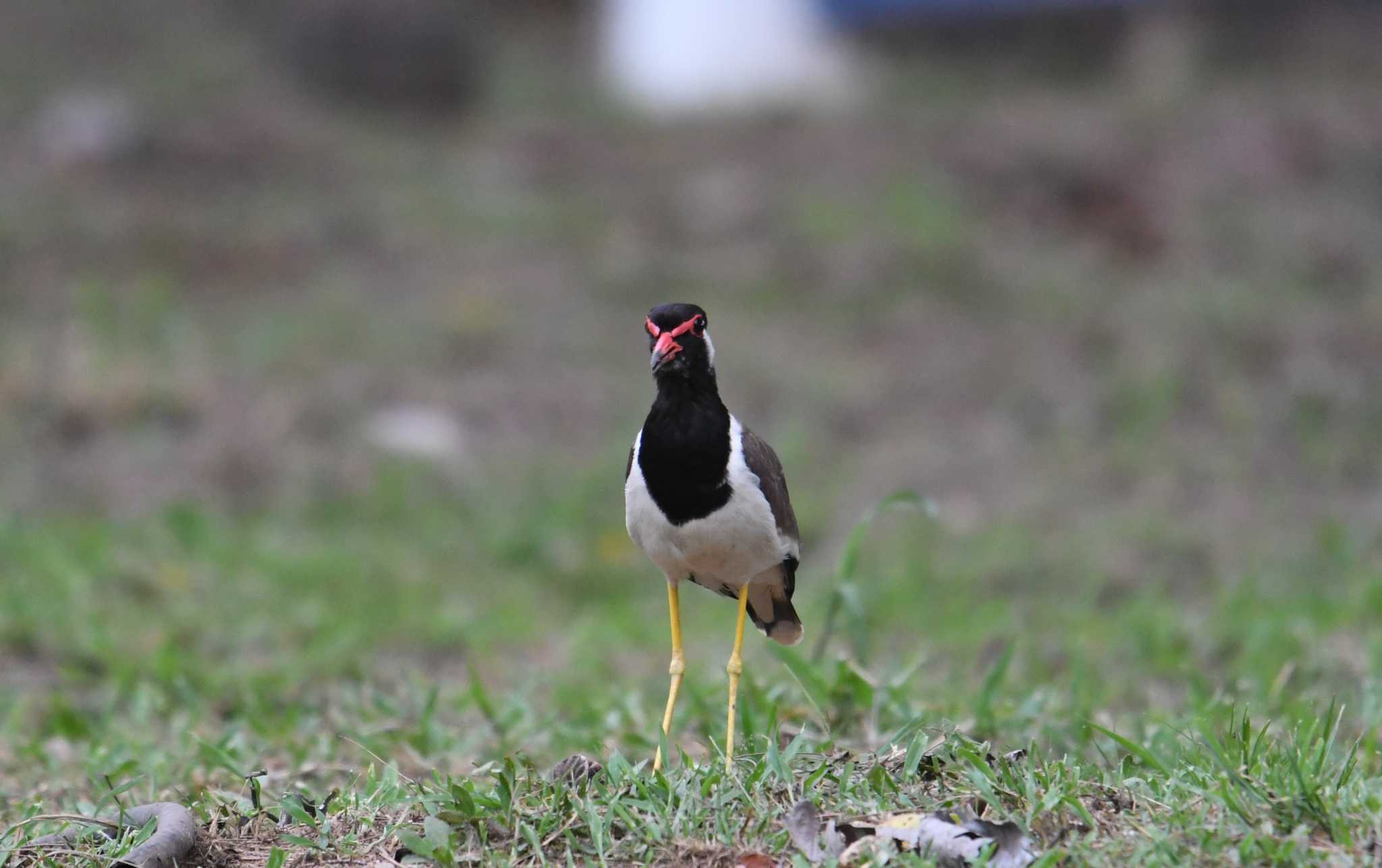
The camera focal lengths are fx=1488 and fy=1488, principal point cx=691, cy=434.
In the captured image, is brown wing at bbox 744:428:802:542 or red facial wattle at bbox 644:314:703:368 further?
brown wing at bbox 744:428:802:542

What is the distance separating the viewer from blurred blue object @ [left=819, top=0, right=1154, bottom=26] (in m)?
14.0

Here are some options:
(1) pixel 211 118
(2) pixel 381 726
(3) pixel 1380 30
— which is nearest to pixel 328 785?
(2) pixel 381 726

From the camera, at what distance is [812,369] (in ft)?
29.5

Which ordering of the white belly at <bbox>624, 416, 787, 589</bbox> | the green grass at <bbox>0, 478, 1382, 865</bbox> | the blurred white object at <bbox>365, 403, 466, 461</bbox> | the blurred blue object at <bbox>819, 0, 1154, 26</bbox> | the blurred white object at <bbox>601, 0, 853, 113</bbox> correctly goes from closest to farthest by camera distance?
the green grass at <bbox>0, 478, 1382, 865</bbox> < the white belly at <bbox>624, 416, 787, 589</bbox> < the blurred white object at <bbox>365, 403, 466, 461</bbox> < the blurred white object at <bbox>601, 0, 853, 113</bbox> < the blurred blue object at <bbox>819, 0, 1154, 26</bbox>

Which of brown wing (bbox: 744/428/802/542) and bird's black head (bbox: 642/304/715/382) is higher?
bird's black head (bbox: 642/304/715/382)

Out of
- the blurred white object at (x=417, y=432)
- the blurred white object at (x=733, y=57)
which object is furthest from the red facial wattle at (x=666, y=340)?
the blurred white object at (x=733, y=57)

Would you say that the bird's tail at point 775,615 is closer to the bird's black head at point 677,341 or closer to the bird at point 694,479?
the bird at point 694,479

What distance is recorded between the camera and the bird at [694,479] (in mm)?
3203

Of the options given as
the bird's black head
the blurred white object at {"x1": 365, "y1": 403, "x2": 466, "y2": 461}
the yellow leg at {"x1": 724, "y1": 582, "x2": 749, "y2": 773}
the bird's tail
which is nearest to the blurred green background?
the blurred white object at {"x1": 365, "y1": 403, "x2": 466, "y2": 461}

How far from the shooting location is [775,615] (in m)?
3.80

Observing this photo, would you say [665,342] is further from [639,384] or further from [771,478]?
[639,384]

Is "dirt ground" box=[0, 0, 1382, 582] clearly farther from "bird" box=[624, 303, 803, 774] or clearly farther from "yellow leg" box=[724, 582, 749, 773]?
"bird" box=[624, 303, 803, 774]

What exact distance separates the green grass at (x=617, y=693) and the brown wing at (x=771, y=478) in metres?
0.48

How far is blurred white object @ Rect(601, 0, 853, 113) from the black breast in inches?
408
